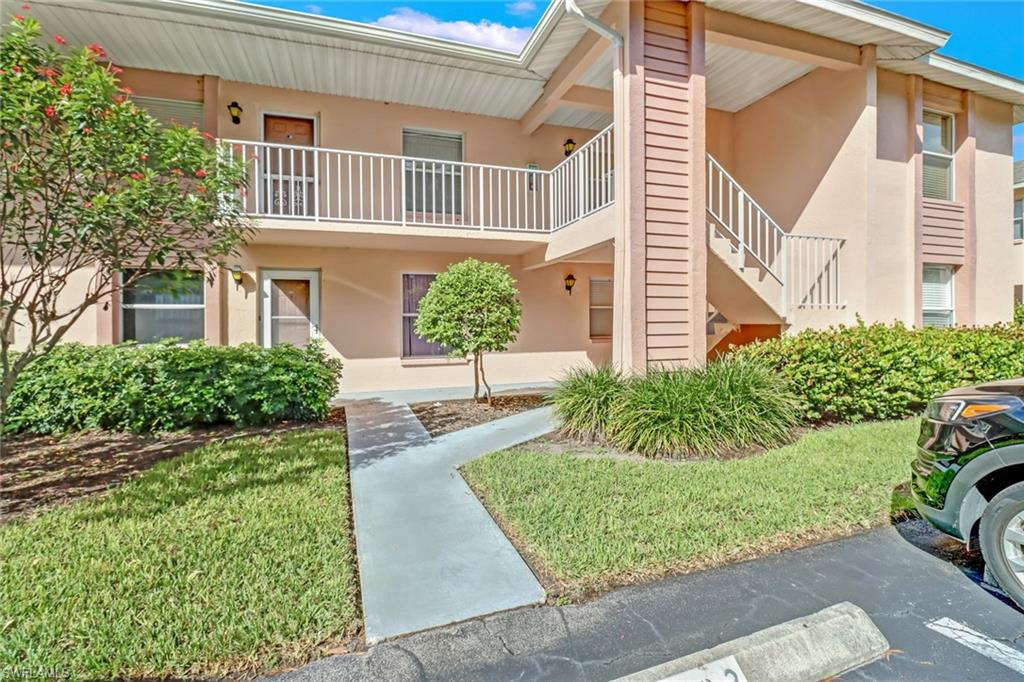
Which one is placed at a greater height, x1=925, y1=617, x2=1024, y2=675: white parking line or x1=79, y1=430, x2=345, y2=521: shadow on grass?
x1=79, y1=430, x2=345, y2=521: shadow on grass

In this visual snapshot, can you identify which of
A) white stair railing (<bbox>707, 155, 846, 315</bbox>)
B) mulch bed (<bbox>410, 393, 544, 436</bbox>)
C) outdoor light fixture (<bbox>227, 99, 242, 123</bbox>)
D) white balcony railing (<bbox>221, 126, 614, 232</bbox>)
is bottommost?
mulch bed (<bbox>410, 393, 544, 436</bbox>)

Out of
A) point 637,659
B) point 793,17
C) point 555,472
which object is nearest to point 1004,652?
point 637,659

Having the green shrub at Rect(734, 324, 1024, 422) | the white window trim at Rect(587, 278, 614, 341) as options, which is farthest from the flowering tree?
the white window trim at Rect(587, 278, 614, 341)

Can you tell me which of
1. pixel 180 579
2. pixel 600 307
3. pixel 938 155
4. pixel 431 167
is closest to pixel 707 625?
pixel 180 579

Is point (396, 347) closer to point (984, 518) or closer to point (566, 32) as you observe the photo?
point (566, 32)

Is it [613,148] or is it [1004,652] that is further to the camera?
[613,148]

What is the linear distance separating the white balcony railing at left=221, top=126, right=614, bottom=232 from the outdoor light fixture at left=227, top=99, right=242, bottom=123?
63 cm

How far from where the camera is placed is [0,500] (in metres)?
3.94

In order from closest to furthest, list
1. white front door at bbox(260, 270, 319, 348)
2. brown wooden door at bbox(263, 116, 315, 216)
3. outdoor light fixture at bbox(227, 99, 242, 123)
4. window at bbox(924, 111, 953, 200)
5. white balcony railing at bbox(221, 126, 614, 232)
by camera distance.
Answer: white balcony railing at bbox(221, 126, 614, 232) < outdoor light fixture at bbox(227, 99, 242, 123) < brown wooden door at bbox(263, 116, 315, 216) < white front door at bbox(260, 270, 319, 348) < window at bbox(924, 111, 953, 200)

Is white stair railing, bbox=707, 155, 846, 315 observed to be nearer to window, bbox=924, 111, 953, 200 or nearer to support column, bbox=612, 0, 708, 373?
support column, bbox=612, 0, 708, 373

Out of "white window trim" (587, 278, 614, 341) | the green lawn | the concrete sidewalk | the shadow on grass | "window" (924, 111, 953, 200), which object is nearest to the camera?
the concrete sidewalk

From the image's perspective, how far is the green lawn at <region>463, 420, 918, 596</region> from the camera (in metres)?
2.99

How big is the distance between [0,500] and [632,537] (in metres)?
5.11

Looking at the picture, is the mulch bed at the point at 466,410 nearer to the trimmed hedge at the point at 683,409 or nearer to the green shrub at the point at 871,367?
the trimmed hedge at the point at 683,409
